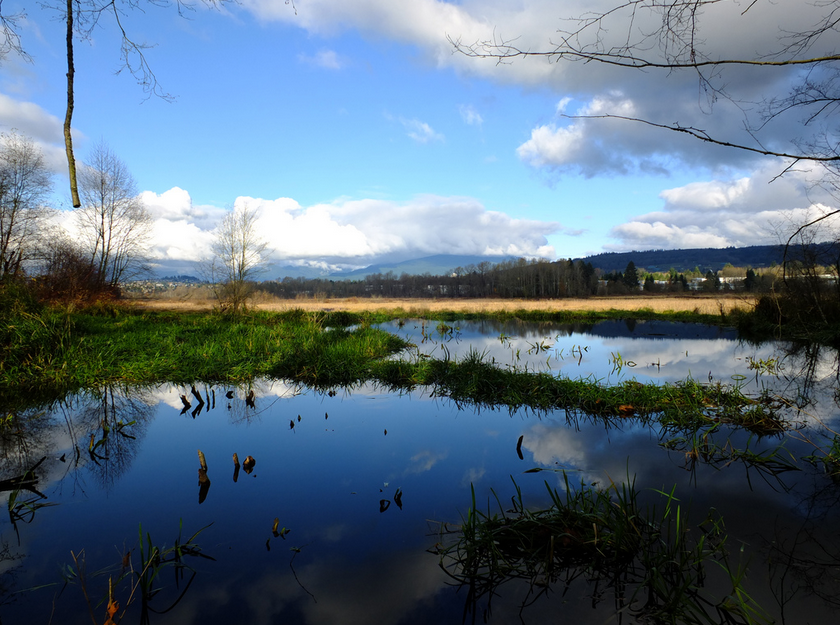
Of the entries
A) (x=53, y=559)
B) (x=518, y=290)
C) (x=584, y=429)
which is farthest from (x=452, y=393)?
(x=518, y=290)

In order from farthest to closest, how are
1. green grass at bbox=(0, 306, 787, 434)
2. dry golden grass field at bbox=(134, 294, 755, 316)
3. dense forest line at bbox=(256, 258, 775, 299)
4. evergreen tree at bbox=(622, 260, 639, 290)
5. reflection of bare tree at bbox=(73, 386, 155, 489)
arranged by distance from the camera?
evergreen tree at bbox=(622, 260, 639, 290) → dense forest line at bbox=(256, 258, 775, 299) → dry golden grass field at bbox=(134, 294, 755, 316) → green grass at bbox=(0, 306, 787, 434) → reflection of bare tree at bbox=(73, 386, 155, 489)

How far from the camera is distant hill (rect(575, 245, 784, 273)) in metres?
128

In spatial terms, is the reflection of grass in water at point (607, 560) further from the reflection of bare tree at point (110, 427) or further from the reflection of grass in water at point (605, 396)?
the reflection of bare tree at point (110, 427)

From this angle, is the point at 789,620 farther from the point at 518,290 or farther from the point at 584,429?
the point at 518,290

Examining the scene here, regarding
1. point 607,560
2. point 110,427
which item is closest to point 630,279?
point 607,560

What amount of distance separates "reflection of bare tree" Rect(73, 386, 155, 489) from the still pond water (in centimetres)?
3

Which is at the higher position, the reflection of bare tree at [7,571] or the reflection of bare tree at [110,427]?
the reflection of bare tree at [110,427]

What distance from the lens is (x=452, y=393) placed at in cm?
816

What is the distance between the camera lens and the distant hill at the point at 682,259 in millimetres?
127619

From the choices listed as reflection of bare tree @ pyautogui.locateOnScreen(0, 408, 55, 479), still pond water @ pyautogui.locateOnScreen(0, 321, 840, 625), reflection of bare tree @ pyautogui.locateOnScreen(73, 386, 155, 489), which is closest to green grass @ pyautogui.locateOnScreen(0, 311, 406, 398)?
reflection of bare tree @ pyautogui.locateOnScreen(73, 386, 155, 489)

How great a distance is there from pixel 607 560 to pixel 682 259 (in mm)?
179622

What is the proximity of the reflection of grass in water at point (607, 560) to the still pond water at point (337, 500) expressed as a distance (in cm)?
11

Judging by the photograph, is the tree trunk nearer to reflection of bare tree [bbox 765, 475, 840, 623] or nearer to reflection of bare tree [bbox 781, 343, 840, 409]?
reflection of bare tree [bbox 765, 475, 840, 623]

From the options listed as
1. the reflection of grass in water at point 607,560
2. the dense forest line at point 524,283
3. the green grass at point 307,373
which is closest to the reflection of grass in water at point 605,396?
the green grass at point 307,373
